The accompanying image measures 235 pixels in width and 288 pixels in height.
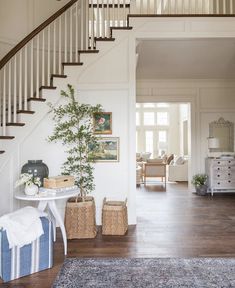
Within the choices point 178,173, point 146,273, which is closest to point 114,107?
point 146,273

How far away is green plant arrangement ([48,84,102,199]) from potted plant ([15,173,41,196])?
2.38ft

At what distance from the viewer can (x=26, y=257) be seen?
268 cm

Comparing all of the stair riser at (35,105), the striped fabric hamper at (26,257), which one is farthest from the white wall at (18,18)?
the striped fabric hamper at (26,257)

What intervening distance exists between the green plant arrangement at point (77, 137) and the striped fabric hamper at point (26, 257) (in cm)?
121

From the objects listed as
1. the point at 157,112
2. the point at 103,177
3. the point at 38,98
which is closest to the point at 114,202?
the point at 103,177

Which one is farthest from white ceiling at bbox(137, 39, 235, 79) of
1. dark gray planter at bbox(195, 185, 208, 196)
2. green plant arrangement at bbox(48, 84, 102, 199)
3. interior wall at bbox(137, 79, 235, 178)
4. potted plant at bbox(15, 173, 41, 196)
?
potted plant at bbox(15, 173, 41, 196)

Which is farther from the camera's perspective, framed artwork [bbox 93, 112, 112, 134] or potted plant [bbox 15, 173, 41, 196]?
framed artwork [bbox 93, 112, 112, 134]

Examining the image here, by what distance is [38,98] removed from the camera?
4.18m

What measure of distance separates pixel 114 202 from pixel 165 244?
3.34 ft

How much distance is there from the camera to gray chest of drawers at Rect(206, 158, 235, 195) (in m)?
6.84

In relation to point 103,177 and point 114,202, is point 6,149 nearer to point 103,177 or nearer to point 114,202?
point 103,177

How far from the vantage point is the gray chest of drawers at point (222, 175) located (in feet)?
22.5

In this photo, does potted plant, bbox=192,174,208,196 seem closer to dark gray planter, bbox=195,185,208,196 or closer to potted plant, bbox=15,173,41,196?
dark gray planter, bbox=195,185,208,196

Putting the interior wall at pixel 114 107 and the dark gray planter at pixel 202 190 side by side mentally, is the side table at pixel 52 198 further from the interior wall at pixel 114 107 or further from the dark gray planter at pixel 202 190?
the dark gray planter at pixel 202 190
